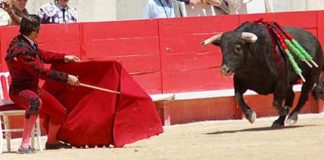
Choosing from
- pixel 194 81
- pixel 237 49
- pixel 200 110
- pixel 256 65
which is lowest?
pixel 200 110

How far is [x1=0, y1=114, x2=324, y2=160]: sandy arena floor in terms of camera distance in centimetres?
771

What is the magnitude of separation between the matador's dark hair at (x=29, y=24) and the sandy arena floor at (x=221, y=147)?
97 centimetres

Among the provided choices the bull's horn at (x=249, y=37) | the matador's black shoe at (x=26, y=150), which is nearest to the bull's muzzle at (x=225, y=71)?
A: the bull's horn at (x=249, y=37)

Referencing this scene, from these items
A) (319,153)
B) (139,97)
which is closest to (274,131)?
(139,97)

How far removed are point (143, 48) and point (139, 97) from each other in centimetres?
319

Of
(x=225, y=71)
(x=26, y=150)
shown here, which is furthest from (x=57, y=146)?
(x=225, y=71)

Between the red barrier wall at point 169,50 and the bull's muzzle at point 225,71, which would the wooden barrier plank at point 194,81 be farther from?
the bull's muzzle at point 225,71

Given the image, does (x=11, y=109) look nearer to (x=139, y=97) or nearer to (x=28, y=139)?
(x=28, y=139)

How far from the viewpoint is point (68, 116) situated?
8.85 m

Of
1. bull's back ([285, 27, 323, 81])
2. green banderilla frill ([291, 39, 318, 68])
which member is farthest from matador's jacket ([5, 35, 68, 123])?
bull's back ([285, 27, 323, 81])

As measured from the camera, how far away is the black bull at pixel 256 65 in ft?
34.2

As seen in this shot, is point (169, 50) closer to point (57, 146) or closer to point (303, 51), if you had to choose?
point (303, 51)

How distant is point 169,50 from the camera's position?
39.8 feet

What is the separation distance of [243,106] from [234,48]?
0.58m
